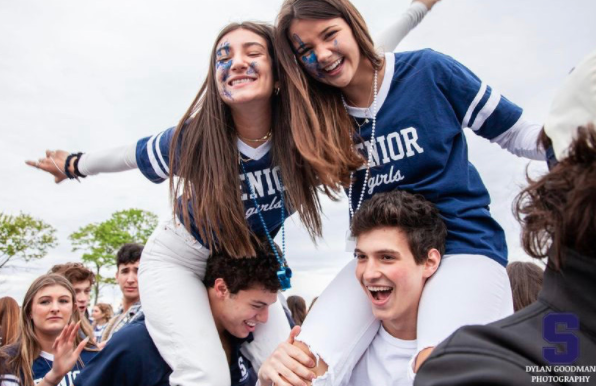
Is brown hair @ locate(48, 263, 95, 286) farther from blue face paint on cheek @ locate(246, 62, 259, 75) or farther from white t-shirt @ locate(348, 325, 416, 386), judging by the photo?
white t-shirt @ locate(348, 325, 416, 386)

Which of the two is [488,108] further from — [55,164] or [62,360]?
[62,360]

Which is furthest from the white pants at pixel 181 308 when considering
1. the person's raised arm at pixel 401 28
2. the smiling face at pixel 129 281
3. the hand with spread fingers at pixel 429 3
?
the smiling face at pixel 129 281

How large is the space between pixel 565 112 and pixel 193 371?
2.37 meters

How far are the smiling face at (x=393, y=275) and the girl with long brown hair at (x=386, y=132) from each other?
75 millimetres

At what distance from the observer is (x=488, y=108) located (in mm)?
2471

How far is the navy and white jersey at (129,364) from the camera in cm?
313

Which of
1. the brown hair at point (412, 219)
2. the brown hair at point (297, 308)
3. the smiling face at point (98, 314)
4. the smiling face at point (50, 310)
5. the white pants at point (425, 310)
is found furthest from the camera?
the smiling face at point (98, 314)

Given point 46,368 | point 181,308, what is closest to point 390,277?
point 181,308

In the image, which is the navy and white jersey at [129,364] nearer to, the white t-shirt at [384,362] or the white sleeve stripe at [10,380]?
the white sleeve stripe at [10,380]

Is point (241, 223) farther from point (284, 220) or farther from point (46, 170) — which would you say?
point (46, 170)

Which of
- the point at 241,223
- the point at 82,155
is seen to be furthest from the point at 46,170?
the point at 241,223

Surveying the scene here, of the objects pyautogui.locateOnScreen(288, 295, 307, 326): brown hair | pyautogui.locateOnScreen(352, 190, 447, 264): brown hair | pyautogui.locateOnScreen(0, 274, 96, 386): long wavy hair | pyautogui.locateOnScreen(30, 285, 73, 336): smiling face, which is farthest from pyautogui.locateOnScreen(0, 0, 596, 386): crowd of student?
pyautogui.locateOnScreen(288, 295, 307, 326): brown hair

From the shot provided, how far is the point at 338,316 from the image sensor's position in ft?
8.09

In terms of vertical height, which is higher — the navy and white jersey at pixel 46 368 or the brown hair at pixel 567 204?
the brown hair at pixel 567 204
